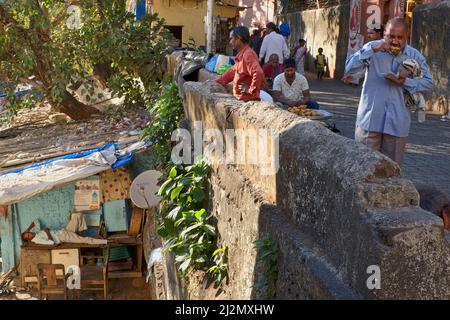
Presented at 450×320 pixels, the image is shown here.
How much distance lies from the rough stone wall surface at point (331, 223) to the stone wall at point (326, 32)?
15.3 meters

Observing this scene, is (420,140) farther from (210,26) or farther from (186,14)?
(186,14)

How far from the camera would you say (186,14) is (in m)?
22.4

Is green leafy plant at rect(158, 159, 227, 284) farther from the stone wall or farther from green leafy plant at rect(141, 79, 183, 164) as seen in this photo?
the stone wall

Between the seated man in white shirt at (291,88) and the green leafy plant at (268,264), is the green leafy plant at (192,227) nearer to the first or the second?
the green leafy plant at (268,264)

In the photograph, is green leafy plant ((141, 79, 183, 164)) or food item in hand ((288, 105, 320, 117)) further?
green leafy plant ((141, 79, 183, 164))

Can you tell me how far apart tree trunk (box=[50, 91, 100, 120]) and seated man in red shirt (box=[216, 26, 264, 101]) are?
7.30m

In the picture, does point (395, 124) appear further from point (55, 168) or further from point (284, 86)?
point (55, 168)

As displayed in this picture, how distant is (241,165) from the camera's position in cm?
488

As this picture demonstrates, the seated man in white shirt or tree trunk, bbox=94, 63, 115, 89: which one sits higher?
the seated man in white shirt

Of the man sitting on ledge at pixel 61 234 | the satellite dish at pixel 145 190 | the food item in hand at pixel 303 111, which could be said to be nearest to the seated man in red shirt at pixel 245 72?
the food item in hand at pixel 303 111

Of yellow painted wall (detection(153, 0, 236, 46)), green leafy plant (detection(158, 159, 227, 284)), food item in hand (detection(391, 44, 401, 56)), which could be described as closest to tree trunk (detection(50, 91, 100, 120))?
green leafy plant (detection(158, 159, 227, 284))

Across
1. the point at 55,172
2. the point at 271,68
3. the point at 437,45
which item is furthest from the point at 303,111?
the point at 437,45

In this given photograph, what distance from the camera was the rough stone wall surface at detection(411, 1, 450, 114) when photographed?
11.6 meters

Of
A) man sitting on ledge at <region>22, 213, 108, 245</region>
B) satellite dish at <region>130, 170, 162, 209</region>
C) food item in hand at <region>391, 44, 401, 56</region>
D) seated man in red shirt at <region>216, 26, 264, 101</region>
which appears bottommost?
man sitting on ledge at <region>22, 213, 108, 245</region>
